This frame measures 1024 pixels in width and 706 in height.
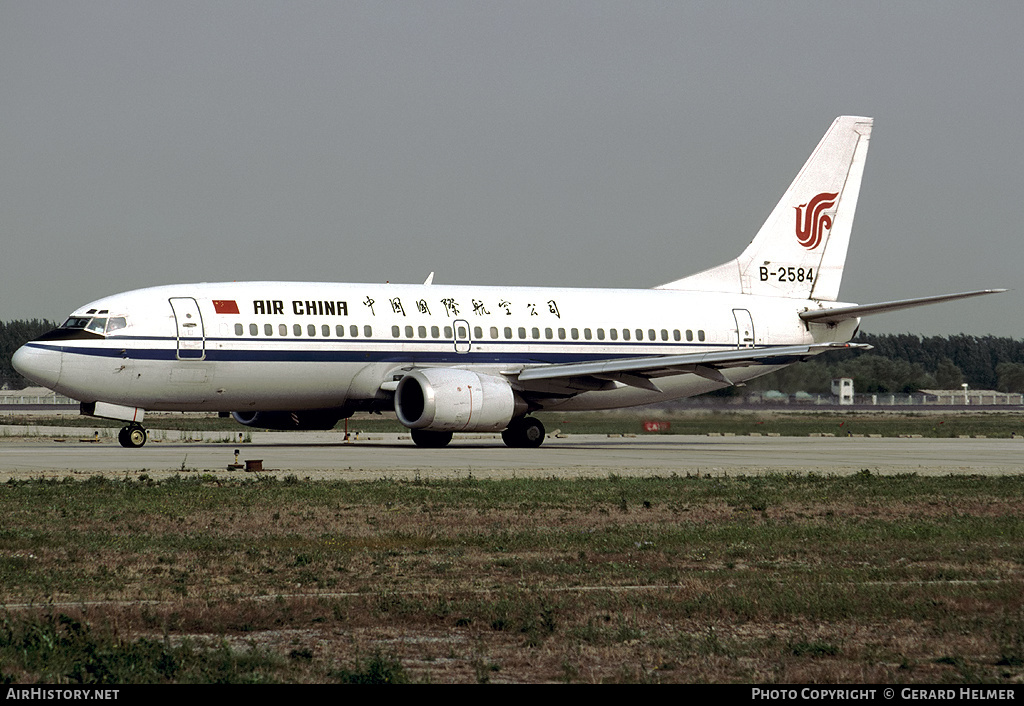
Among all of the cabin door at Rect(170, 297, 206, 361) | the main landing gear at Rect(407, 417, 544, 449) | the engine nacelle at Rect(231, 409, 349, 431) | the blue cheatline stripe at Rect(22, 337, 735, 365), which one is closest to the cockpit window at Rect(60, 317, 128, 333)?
the blue cheatline stripe at Rect(22, 337, 735, 365)

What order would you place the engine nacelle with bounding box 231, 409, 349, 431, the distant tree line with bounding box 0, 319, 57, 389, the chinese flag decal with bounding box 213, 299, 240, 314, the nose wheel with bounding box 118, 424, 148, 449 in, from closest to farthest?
1. the chinese flag decal with bounding box 213, 299, 240, 314
2. the nose wheel with bounding box 118, 424, 148, 449
3. the engine nacelle with bounding box 231, 409, 349, 431
4. the distant tree line with bounding box 0, 319, 57, 389

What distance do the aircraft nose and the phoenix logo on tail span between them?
2244 centimetres

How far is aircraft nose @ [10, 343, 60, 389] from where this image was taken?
Answer: 28.9 m

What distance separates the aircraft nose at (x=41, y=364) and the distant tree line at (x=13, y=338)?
3627 inches

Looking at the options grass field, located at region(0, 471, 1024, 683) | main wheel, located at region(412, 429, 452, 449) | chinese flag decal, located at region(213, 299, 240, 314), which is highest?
chinese flag decal, located at region(213, 299, 240, 314)

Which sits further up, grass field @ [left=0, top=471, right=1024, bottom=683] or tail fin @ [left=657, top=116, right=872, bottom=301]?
tail fin @ [left=657, top=116, right=872, bottom=301]

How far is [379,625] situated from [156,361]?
872 inches

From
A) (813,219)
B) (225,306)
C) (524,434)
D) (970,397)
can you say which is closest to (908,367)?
(970,397)

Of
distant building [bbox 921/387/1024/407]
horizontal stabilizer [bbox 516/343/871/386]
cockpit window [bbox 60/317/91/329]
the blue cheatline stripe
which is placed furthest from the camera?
distant building [bbox 921/387/1024/407]

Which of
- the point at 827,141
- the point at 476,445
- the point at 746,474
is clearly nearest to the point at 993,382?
the point at 827,141

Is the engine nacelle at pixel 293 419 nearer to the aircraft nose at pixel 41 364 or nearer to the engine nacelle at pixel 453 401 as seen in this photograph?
the engine nacelle at pixel 453 401

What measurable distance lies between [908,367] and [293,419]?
63.2 meters

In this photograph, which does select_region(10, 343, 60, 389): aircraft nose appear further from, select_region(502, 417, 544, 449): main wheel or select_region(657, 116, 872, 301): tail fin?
select_region(657, 116, 872, 301): tail fin

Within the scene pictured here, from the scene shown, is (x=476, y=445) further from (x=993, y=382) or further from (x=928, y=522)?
(x=993, y=382)
